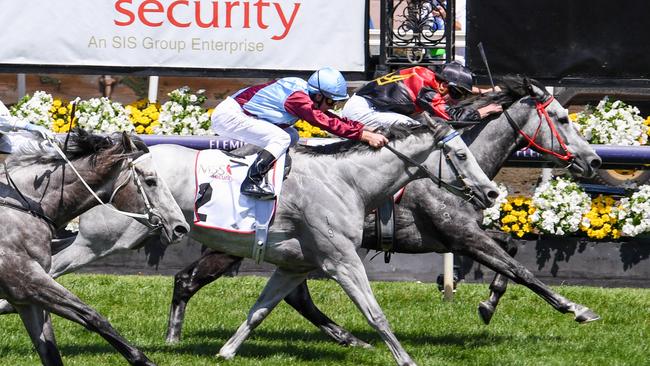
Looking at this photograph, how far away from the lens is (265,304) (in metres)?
8.48

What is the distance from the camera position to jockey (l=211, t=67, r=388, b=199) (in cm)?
823

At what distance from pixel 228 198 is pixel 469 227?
6.19 feet

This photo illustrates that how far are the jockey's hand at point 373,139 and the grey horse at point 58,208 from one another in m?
1.41

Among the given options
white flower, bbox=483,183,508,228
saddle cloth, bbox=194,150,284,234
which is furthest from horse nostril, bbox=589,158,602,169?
saddle cloth, bbox=194,150,284,234

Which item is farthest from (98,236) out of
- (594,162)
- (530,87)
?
(594,162)

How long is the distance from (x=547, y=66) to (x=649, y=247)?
182cm

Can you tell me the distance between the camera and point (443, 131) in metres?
8.30

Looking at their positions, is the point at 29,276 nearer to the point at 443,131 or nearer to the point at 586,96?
the point at 443,131

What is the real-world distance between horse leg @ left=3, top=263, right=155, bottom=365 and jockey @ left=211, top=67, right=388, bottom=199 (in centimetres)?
142

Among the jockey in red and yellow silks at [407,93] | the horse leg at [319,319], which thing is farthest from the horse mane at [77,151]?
the jockey in red and yellow silks at [407,93]

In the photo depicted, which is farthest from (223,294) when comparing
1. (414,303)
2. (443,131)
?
(443,131)

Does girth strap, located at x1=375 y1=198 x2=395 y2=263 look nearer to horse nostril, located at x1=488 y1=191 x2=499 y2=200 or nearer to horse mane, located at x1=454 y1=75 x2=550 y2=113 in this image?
Answer: horse mane, located at x1=454 y1=75 x2=550 y2=113

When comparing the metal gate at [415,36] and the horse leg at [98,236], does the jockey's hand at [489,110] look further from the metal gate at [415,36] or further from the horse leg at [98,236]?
the horse leg at [98,236]

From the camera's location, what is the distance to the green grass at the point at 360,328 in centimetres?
854
